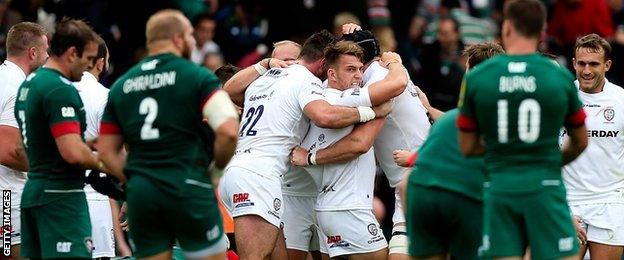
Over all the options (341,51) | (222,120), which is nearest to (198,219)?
(222,120)

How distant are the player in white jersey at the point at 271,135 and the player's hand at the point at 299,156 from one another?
6 cm

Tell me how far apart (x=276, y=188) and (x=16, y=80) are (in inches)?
111

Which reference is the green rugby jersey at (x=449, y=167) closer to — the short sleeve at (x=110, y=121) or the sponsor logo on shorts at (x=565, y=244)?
the sponsor logo on shorts at (x=565, y=244)

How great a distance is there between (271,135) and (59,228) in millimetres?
2873

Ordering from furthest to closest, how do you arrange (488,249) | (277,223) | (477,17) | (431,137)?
(477,17), (277,223), (431,137), (488,249)

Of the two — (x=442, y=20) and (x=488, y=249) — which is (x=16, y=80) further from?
(x=442, y=20)

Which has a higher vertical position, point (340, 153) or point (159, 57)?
point (159, 57)

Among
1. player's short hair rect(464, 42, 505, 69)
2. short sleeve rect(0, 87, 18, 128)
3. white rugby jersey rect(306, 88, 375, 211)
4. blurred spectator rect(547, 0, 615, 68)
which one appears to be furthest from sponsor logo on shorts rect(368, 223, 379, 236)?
blurred spectator rect(547, 0, 615, 68)

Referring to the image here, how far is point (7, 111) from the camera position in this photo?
1178cm

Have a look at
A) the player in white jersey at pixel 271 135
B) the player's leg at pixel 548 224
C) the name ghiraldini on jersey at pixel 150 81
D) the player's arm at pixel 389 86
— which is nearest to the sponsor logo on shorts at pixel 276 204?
the player in white jersey at pixel 271 135

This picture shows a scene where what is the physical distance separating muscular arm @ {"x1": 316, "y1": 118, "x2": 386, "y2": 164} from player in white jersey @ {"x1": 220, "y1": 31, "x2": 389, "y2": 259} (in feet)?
0.37

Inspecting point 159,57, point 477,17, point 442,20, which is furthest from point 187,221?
point 477,17

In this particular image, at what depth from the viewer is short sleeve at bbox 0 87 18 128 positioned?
38.6ft

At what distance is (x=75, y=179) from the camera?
31.5 ft
